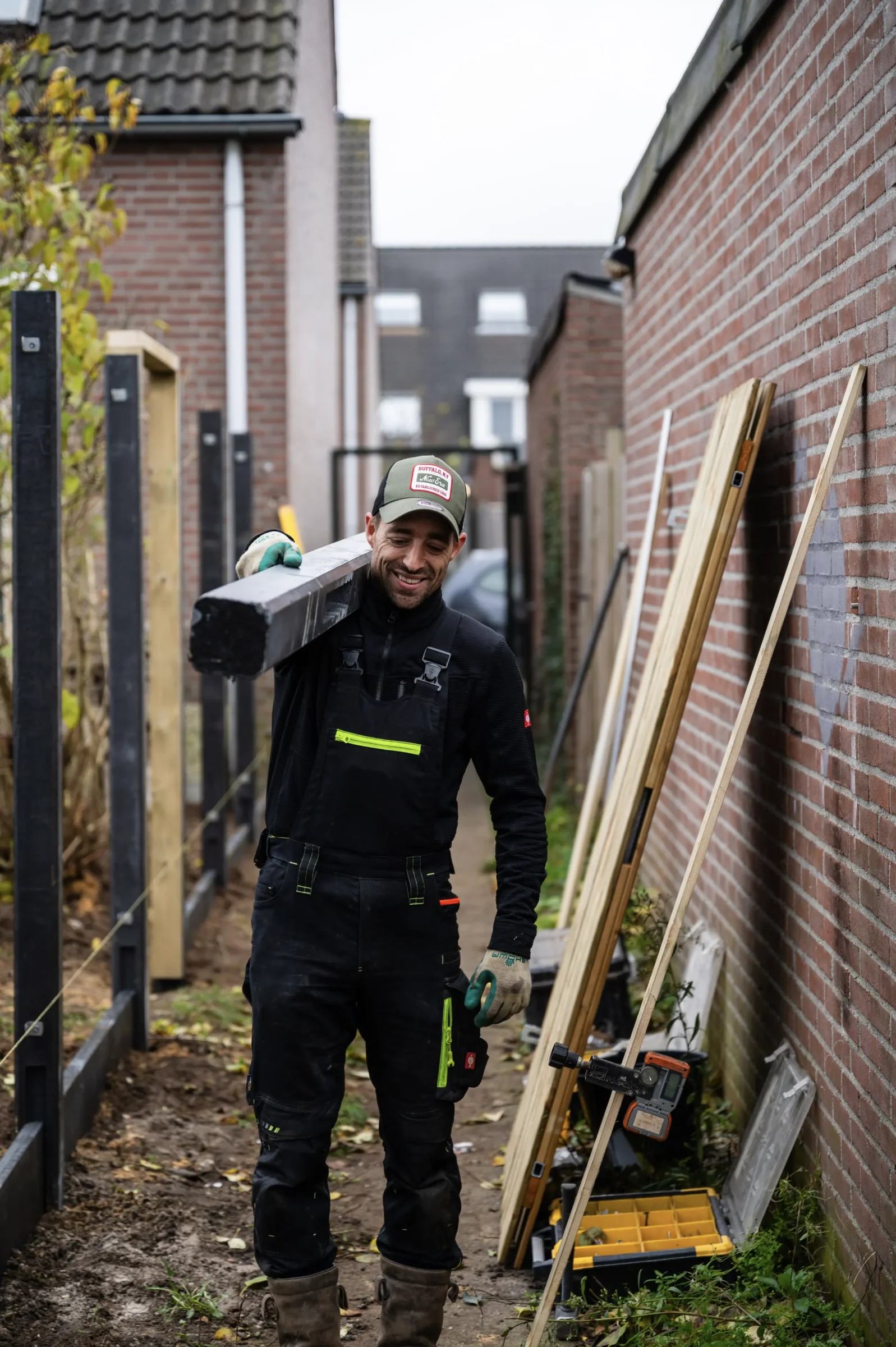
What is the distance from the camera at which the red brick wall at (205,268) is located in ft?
34.7

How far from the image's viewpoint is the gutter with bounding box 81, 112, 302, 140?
33.7ft

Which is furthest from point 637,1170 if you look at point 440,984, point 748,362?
point 748,362

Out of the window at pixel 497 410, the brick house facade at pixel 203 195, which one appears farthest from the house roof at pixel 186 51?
the window at pixel 497 410

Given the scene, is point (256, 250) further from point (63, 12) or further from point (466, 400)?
point (466, 400)

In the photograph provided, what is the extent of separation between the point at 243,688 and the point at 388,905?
651 centimetres

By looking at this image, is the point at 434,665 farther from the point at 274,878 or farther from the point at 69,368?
the point at 69,368

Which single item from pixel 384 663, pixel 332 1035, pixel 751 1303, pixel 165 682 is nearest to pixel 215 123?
pixel 165 682

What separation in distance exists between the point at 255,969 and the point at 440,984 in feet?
1.37

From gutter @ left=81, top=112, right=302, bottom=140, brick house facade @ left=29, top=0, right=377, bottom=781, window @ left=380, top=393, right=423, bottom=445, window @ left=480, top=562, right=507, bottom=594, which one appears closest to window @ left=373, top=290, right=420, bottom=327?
window @ left=380, top=393, right=423, bottom=445

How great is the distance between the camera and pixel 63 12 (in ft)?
35.3

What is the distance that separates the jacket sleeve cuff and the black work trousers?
10 cm

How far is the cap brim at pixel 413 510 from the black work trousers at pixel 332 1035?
0.81 m

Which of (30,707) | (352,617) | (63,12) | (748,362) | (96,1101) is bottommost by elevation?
(96,1101)

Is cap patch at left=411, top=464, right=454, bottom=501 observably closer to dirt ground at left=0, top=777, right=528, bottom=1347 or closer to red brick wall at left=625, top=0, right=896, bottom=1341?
red brick wall at left=625, top=0, right=896, bottom=1341
